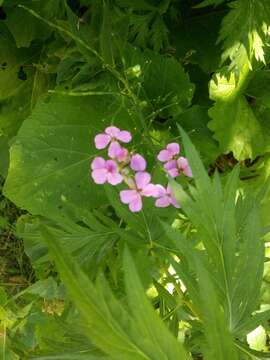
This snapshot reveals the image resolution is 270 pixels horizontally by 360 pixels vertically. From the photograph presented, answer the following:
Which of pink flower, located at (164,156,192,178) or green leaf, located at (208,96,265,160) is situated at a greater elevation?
pink flower, located at (164,156,192,178)

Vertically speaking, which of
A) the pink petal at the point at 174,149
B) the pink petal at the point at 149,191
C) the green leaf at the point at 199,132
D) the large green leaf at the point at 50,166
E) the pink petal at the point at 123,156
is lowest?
the large green leaf at the point at 50,166

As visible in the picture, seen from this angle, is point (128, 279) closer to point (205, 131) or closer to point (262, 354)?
point (262, 354)

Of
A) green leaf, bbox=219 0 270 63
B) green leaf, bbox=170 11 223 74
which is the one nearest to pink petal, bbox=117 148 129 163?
green leaf, bbox=219 0 270 63

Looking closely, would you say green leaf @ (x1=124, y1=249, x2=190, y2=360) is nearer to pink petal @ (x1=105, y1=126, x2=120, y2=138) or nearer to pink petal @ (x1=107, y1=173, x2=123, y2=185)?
pink petal @ (x1=107, y1=173, x2=123, y2=185)

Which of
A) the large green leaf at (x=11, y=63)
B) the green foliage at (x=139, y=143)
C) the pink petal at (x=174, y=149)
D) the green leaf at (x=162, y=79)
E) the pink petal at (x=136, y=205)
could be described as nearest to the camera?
the green foliage at (x=139, y=143)

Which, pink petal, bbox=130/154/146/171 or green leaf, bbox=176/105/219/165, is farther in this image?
green leaf, bbox=176/105/219/165

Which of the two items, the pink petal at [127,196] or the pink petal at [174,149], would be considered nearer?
the pink petal at [127,196]

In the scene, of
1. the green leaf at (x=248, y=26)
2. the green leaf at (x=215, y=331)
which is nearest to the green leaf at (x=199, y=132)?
the green leaf at (x=248, y=26)

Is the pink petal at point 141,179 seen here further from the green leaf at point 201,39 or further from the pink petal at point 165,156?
the green leaf at point 201,39
